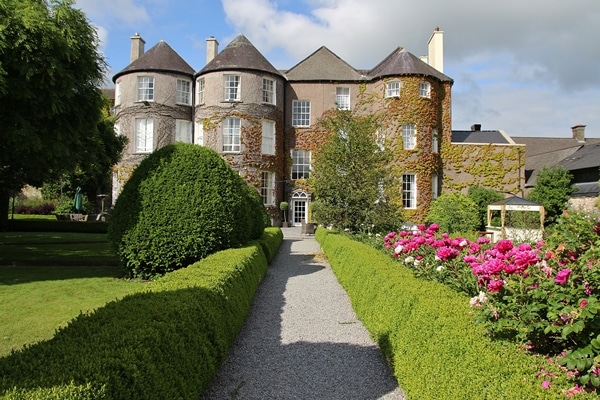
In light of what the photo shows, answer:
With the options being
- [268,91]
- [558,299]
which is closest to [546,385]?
[558,299]

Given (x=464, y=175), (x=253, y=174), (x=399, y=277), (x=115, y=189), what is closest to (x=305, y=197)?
(x=253, y=174)

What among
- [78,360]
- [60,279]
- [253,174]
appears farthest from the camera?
[253,174]

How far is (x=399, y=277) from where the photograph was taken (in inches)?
215

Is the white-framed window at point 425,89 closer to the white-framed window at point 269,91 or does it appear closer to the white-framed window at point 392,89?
the white-framed window at point 392,89

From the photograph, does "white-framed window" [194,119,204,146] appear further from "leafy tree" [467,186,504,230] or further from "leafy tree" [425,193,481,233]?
"leafy tree" [467,186,504,230]

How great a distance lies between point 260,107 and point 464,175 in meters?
13.9

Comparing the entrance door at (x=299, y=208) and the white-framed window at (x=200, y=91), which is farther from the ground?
the white-framed window at (x=200, y=91)

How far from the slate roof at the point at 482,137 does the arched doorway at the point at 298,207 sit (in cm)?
1180

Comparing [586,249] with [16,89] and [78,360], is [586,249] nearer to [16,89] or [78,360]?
[78,360]

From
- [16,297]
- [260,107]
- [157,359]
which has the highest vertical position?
[260,107]

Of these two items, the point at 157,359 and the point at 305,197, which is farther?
the point at 305,197

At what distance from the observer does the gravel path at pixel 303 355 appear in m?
4.25

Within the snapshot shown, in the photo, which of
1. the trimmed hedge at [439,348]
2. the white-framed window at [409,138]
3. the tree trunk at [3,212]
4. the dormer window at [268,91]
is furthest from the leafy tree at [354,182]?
the tree trunk at [3,212]

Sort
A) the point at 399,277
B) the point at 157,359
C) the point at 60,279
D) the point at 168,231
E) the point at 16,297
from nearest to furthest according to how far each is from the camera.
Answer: the point at 157,359
the point at 399,277
the point at 16,297
the point at 168,231
the point at 60,279
